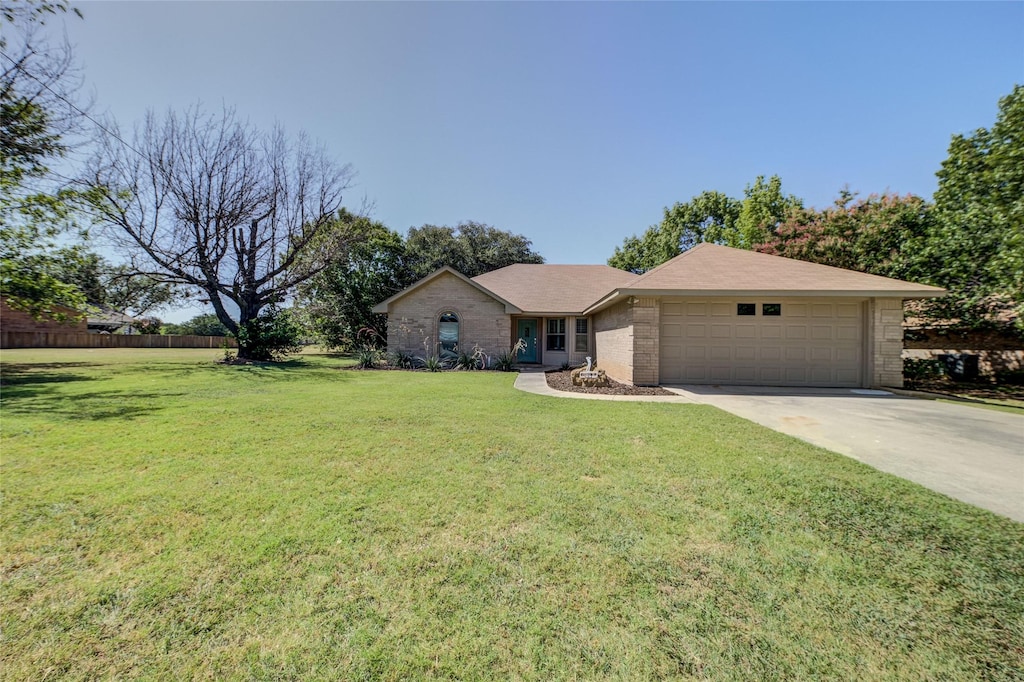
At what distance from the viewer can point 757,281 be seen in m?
10.9

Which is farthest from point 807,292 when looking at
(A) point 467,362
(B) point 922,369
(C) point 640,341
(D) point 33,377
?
(D) point 33,377

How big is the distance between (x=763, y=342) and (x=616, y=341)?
14.4ft

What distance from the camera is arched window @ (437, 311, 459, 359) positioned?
697 inches

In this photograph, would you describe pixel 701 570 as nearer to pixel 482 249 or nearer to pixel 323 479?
pixel 323 479

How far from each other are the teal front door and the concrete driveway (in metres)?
9.83

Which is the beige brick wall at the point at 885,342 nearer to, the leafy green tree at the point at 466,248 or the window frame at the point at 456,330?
the window frame at the point at 456,330

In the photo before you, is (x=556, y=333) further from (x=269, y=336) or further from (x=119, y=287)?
(x=119, y=287)

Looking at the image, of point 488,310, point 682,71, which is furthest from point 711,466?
point 488,310

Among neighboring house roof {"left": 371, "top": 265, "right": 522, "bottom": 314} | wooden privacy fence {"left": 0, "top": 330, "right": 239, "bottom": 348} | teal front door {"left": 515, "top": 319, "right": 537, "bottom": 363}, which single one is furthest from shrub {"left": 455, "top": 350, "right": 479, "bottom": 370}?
wooden privacy fence {"left": 0, "top": 330, "right": 239, "bottom": 348}

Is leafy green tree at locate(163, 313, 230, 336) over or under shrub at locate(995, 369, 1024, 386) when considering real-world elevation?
over

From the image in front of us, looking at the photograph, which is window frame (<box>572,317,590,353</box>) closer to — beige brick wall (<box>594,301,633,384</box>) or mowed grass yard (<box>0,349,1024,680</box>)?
beige brick wall (<box>594,301,633,384</box>)

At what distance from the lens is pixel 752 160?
16656 millimetres

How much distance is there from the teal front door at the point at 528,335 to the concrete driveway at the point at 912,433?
9.83 metres

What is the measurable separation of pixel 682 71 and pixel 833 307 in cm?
837
